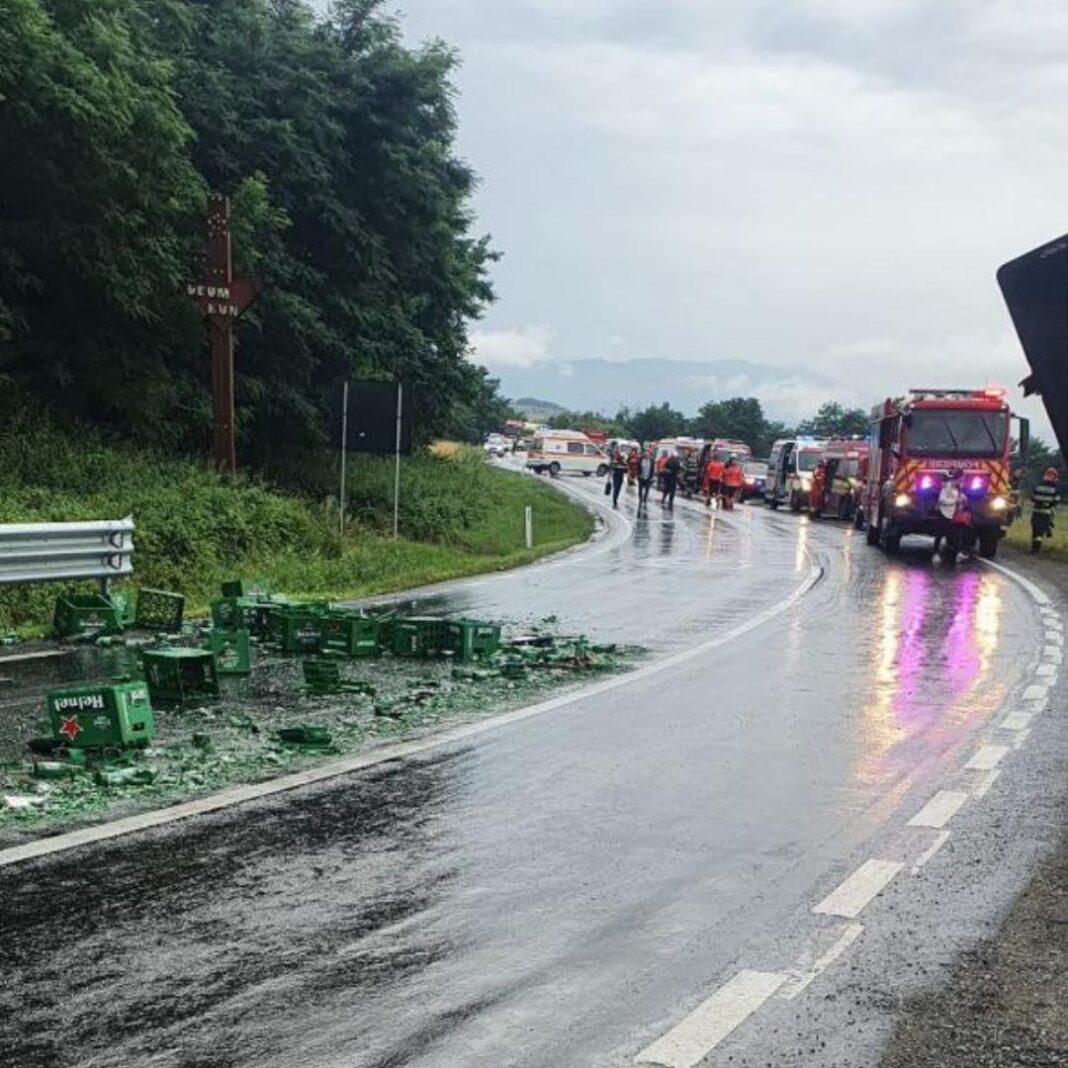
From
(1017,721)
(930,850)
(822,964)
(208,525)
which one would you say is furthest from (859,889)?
(208,525)

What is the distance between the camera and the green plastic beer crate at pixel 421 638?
10.8m

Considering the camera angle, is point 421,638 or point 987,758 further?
point 421,638

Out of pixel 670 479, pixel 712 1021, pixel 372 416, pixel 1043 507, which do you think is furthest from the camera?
pixel 670 479

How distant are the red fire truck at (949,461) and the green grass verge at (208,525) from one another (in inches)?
263

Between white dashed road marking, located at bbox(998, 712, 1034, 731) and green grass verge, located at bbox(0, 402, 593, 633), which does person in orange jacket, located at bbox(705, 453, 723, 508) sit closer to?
green grass verge, located at bbox(0, 402, 593, 633)

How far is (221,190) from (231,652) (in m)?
16.2

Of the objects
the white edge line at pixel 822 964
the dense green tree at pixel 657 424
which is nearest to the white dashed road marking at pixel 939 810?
the white edge line at pixel 822 964

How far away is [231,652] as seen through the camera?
9758mm

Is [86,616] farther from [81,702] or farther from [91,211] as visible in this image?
[91,211]

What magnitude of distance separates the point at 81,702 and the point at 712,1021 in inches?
167

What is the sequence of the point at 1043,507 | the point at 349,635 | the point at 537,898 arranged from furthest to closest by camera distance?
1. the point at 1043,507
2. the point at 349,635
3. the point at 537,898

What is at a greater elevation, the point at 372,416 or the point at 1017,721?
the point at 372,416

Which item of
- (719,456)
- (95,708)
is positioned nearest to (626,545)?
(95,708)

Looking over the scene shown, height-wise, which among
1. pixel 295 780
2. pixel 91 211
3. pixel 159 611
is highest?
pixel 91 211
